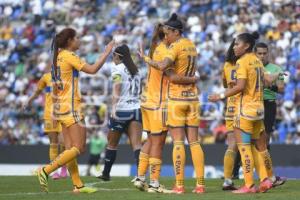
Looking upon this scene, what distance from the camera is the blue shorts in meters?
16.2

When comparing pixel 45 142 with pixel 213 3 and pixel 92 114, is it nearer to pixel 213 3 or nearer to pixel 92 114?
pixel 92 114

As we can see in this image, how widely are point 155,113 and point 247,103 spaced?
1.51m

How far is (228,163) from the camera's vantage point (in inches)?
556

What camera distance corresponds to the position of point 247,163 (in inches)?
518

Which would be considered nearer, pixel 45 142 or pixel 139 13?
pixel 45 142

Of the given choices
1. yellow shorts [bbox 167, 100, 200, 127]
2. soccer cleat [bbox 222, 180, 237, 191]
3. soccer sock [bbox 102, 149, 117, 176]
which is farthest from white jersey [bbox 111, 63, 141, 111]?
soccer cleat [bbox 222, 180, 237, 191]

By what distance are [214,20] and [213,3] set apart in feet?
3.35

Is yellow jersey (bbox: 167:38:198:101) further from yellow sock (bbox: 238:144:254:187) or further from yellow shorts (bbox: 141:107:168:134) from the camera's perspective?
yellow sock (bbox: 238:144:254:187)

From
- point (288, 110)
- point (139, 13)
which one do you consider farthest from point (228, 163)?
point (139, 13)

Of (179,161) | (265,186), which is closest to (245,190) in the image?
(265,186)

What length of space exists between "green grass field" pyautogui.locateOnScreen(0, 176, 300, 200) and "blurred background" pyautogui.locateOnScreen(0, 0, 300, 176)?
26.4 feet

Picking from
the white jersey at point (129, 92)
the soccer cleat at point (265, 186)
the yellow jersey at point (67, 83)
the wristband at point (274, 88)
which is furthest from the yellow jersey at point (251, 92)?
the white jersey at point (129, 92)

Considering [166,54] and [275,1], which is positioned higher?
[275,1]

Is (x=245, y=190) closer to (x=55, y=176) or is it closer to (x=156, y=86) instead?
(x=156, y=86)
